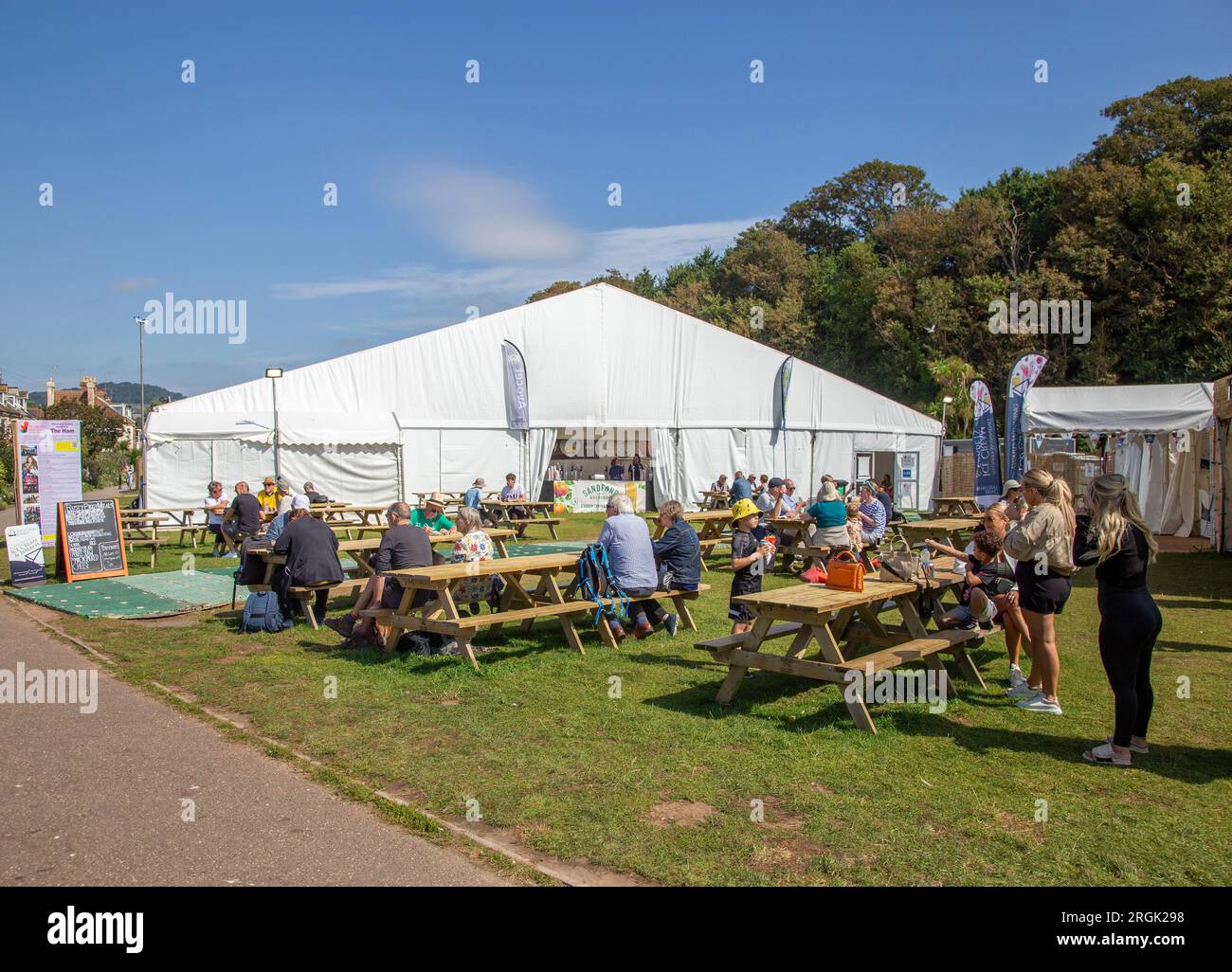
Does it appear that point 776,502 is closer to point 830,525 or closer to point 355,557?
point 830,525

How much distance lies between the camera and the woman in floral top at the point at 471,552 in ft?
27.3

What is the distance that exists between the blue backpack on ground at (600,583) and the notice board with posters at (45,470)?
9.08 metres

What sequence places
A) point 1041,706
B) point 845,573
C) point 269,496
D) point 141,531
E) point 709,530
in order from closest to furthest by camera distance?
point 1041,706 < point 845,573 < point 709,530 < point 269,496 < point 141,531

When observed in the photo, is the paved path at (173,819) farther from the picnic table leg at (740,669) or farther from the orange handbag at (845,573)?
the orange handbag at (845,573)

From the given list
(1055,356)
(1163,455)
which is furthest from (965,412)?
(1163,455)

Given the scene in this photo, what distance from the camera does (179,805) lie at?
4.46 metres

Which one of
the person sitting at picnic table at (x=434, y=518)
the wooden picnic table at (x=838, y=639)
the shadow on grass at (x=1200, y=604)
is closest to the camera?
the wooden picnic table at (x=838, y=639)

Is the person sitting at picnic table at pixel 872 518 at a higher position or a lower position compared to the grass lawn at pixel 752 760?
higher

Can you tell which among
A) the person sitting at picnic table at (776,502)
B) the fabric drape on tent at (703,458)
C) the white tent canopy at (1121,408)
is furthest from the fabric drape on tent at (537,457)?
the white tent canopy at (1121,408)

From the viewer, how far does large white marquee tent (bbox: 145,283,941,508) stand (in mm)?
23219

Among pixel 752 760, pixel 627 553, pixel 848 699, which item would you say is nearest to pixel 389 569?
pixel 627 553

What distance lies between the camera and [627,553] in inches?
321

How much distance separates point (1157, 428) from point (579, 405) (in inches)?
554
